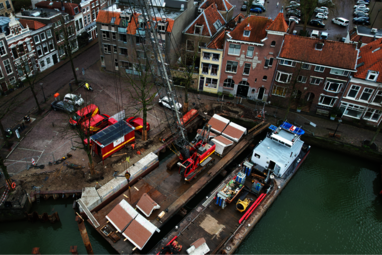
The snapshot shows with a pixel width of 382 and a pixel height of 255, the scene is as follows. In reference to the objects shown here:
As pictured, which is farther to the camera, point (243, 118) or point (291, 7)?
point (291, 7)

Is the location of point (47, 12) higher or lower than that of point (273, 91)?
higher

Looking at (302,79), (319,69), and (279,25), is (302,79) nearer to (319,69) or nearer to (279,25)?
(319,69)

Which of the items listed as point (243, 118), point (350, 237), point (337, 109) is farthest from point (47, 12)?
point (350, 237)

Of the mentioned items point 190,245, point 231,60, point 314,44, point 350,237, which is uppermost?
point 314,44

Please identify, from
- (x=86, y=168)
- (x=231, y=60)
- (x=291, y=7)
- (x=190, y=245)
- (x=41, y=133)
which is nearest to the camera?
(x=190, y=245)

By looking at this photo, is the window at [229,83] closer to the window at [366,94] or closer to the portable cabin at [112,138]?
the portable cabin at [112,138]

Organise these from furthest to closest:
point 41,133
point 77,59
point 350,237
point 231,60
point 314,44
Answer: point 77,59
point 231,60
point 314,44
point 41,133
point 350,237

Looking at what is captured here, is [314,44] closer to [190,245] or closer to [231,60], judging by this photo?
[231,60]

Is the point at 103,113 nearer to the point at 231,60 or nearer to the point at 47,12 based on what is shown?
the point at 231,60
